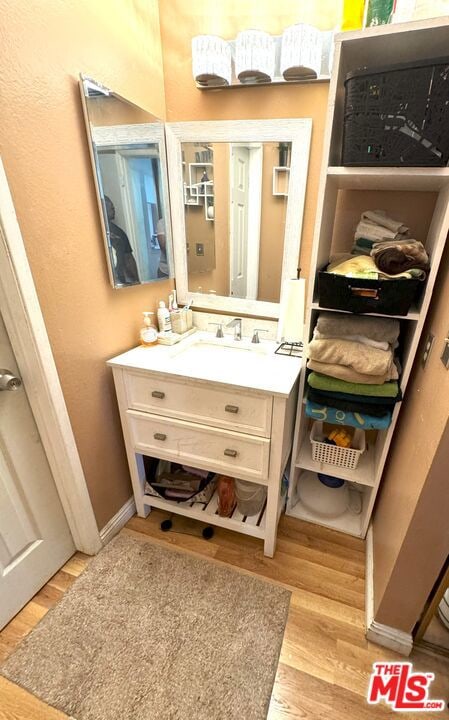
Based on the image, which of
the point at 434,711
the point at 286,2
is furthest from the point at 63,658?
the point at 286,2

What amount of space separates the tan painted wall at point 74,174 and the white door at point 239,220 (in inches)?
16.5

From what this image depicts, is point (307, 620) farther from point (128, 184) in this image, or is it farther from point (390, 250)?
point (128, 184)

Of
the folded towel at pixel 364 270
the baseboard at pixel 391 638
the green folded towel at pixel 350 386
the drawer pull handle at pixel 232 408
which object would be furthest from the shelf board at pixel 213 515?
the folded towel at pixel 364 270

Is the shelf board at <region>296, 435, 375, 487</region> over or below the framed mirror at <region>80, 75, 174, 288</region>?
below

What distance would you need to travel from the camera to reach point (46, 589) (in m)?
1.31

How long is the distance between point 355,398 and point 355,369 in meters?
0.12

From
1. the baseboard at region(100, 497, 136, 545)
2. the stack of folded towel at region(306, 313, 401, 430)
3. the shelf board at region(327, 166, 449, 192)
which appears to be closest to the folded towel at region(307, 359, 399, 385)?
the stack of folded towel at region(306, 313, 401, 430)

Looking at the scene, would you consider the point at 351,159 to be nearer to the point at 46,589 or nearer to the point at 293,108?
the point at 293,108

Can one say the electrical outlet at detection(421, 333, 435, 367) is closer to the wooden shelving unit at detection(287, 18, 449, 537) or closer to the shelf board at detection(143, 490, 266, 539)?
the wooden shelving unit at detection(287, 18, 449, 537)

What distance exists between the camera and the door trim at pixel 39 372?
89 cm

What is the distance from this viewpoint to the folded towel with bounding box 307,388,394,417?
114cm

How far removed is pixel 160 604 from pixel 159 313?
122 cm

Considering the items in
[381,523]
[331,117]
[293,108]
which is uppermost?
[293,108]

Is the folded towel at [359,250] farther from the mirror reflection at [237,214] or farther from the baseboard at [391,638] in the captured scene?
the baseboard at [391,638]
